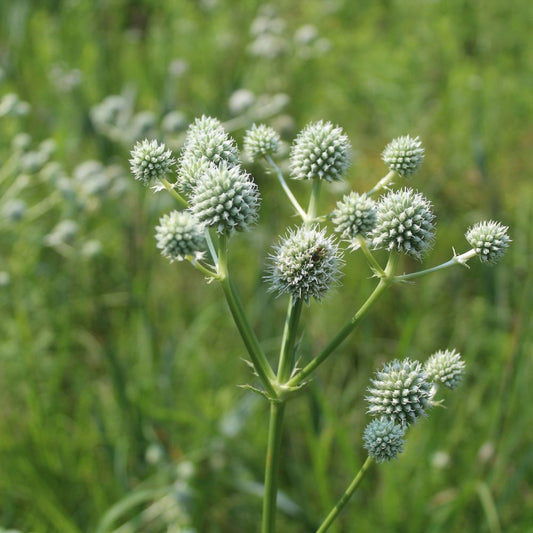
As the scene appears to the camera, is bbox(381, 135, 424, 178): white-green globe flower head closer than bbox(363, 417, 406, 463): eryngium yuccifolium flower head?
No

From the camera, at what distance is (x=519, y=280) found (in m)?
5.26

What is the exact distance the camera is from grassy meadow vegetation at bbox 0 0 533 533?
3.66m

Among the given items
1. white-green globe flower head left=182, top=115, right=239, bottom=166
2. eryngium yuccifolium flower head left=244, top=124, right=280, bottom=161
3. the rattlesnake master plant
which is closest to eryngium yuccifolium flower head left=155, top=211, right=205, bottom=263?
the rattlesnake master plant

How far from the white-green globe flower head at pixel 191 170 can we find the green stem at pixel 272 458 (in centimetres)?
77

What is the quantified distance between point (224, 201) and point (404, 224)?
60cm

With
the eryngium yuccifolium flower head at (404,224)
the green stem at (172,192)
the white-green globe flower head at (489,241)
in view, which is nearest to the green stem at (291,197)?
the eryngium yuccifolium flower head at (404,224)

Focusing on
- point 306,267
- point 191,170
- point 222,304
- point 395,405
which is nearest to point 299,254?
point 306,267

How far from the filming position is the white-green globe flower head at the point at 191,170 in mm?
2012

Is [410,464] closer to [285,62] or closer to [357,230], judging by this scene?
[357,230]

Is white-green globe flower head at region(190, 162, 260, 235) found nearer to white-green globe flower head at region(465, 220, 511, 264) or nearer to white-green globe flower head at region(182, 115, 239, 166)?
white-green globe flower head at region(182, 115, 239, 166)

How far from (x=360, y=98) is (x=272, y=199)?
7.72 ft

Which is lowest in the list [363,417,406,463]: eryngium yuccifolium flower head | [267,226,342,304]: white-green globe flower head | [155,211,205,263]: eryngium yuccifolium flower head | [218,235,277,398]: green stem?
[363,417,406,463]: eryngium yuccifolium flower head

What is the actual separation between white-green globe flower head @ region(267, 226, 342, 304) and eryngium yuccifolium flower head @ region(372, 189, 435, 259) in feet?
0.59

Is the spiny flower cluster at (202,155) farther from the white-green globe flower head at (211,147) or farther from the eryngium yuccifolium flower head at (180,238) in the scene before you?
the eryngium yuccifolium flower head at (180,238)
